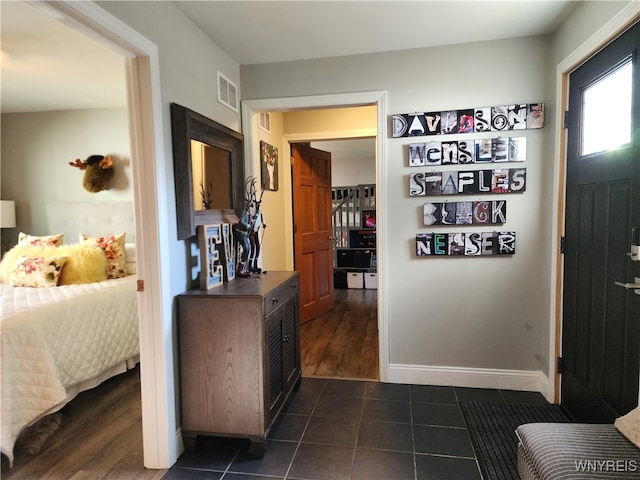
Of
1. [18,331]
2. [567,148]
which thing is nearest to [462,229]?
[567,148]

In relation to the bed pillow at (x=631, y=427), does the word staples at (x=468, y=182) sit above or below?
above

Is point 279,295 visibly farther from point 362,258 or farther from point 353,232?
point 353,232

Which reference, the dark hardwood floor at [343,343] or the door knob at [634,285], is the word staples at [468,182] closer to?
the door knob at [634,285]

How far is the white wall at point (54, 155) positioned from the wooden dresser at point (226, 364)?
8.16 feet

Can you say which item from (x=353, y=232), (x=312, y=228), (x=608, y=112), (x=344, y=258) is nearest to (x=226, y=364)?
(x=608, y=112)

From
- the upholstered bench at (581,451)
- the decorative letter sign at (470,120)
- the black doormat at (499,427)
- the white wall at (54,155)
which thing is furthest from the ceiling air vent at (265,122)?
the upholstered bench at (581,451)

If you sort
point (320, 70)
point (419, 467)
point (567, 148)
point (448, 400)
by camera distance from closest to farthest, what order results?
point (419, 467), point (567, 148), point (448, 400), point (320, 70)

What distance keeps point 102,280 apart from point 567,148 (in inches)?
142

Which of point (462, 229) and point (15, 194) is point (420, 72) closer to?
point (462, 229)

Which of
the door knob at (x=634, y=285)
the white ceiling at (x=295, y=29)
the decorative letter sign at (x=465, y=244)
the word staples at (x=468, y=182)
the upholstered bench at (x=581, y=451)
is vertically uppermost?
the white ceiling at (x=295, y=29)

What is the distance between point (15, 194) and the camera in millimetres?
4031

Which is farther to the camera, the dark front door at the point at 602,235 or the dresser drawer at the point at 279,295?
the dresser drawer at the point at 279,295

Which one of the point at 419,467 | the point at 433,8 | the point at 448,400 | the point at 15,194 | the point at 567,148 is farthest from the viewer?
the point at 15,194

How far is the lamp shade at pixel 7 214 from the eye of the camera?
379 cm
